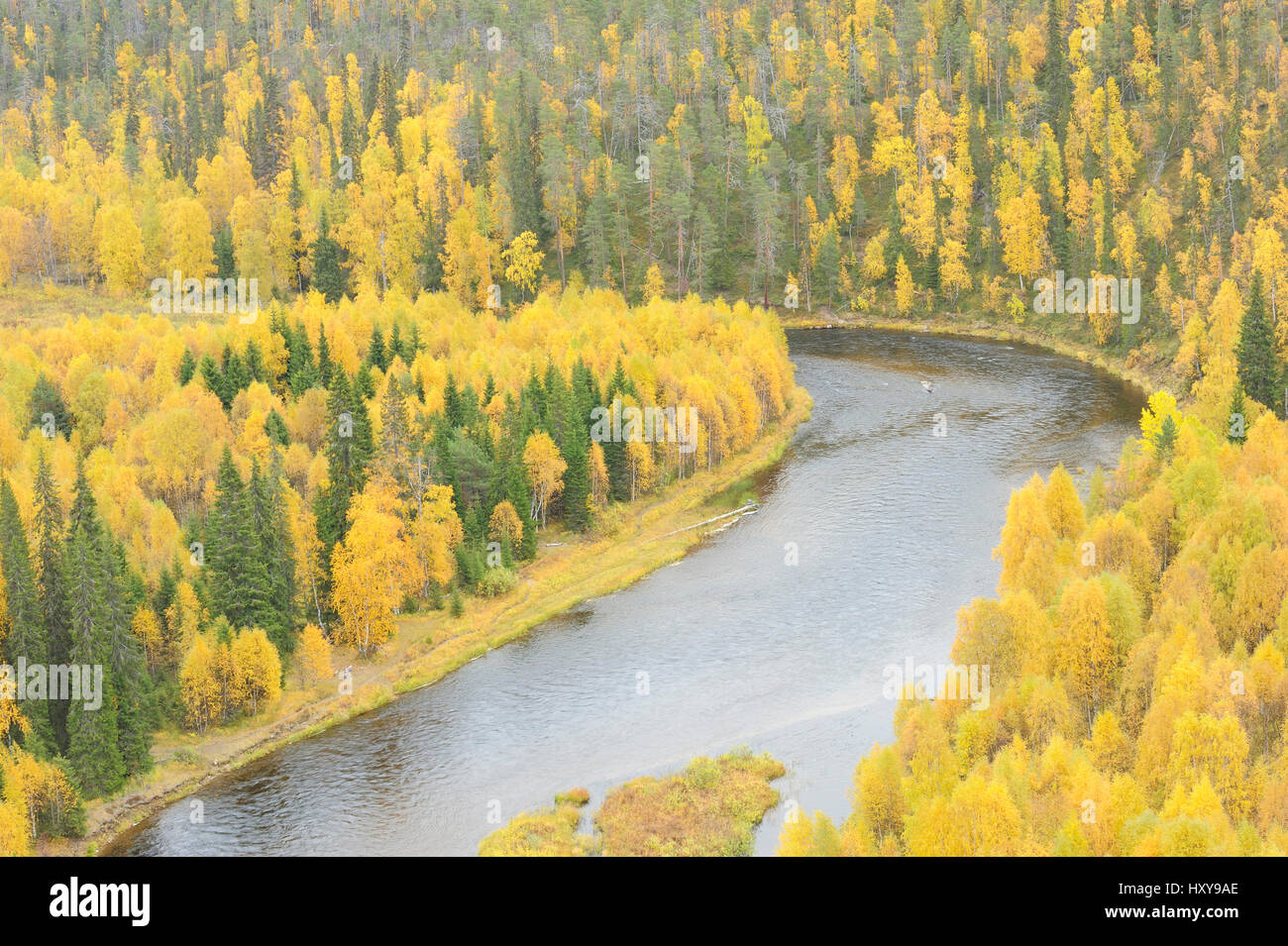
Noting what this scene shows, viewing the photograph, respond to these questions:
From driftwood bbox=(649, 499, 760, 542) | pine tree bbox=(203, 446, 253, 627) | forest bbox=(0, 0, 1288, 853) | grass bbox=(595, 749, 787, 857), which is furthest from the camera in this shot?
driftwood bbox=(649, 499, 760, 542)

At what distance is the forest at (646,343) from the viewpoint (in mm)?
52844

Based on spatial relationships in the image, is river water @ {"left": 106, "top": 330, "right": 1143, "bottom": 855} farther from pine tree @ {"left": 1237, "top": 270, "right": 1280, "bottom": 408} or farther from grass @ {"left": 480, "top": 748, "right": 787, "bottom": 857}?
pine tree @ {"left": 1237, "top": 270, "right": 1280, "bottom": 408}

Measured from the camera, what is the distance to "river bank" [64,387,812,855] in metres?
57.4

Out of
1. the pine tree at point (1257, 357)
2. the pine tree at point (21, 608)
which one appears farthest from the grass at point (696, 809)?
the pine tree at point (1257, 357)

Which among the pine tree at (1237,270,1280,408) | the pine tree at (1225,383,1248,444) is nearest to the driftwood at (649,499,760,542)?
the pine tree at (1225,383,1248,444)

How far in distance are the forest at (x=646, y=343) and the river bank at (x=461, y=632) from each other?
1.28 m

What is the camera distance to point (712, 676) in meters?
66.2

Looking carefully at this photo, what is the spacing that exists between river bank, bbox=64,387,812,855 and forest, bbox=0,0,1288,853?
1.28 m

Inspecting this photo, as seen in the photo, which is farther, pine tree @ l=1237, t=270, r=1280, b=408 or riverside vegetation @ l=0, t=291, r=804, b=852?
pine tree @ l=1237, t=270, r=1280, b=408
